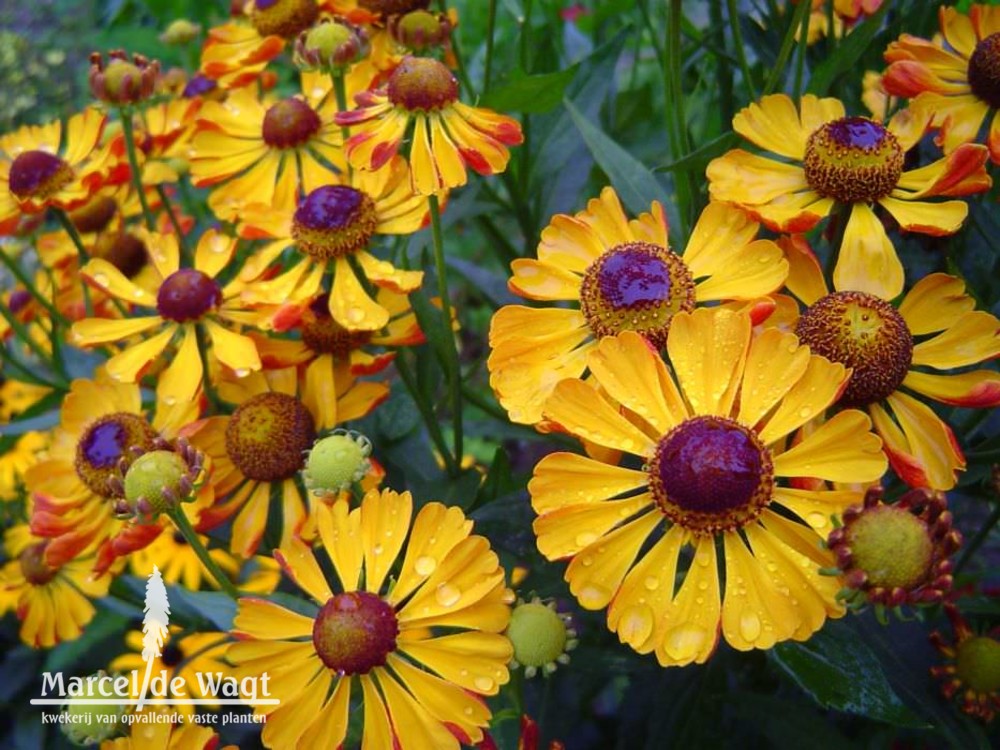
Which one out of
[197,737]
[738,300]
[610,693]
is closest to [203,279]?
[197,737]

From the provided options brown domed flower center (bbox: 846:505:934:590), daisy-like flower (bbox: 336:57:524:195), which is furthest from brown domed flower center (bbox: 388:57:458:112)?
brown domed flower center (bbox: 846:505:934:590)

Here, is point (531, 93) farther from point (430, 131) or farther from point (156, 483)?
point (156, 483)

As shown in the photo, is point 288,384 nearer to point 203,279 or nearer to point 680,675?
point 203,279

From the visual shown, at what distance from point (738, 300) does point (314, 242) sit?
0.46 m

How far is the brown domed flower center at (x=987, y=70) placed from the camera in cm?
99

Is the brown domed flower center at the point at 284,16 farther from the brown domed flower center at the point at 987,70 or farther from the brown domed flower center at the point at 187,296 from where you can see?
the brown domed flower center at the point at 987,70

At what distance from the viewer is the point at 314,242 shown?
1038 mm

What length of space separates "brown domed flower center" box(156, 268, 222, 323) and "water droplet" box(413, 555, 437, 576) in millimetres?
446

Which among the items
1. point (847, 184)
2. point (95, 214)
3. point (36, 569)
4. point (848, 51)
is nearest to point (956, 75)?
point (848, 51)

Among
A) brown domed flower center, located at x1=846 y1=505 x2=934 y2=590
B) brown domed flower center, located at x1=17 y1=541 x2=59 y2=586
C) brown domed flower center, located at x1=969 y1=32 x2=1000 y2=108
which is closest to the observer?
brown domed flower center, located at x1=846 y1=505 x2=934 y2=590

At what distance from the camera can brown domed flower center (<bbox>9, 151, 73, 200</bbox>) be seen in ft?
4.06

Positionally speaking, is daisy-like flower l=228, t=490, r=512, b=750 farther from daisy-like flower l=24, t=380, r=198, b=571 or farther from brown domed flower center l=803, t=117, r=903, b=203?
brown domed flower center l=803, t=117, r=903, b=203

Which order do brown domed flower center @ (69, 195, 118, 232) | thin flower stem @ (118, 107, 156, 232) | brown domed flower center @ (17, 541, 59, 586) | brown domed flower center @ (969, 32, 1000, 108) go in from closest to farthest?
brown domed flower center @ (969, 32, 1000, 108) → thin flower stem @ (118, 107, 156, 232) → brown domed flower center @ (17, 541, 59, 586) → brown domed flower center @ (69, 195, 118, 232)

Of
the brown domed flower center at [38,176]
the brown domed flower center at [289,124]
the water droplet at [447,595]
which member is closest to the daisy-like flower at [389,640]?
the water droplet at [447,595]
